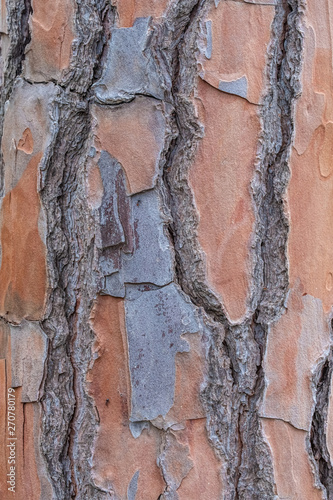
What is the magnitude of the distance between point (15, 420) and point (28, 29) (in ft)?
1.96

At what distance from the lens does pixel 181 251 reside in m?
0.61

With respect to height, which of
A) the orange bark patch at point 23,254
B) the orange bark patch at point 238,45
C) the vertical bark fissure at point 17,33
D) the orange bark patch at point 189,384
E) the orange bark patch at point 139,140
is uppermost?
the vertical bark fissure at point 17,33

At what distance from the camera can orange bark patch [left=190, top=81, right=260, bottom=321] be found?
605 mm

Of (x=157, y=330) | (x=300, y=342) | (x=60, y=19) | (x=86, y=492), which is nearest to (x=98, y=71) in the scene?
(x=60, y=19)

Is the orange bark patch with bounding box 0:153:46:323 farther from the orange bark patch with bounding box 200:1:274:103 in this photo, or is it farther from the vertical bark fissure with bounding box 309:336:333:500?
the vertical bark fissure with bounding box 309:336:333:500

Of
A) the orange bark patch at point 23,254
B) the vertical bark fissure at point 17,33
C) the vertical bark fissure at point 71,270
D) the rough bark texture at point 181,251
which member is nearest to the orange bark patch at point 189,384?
the rough bark texture at point 181,251

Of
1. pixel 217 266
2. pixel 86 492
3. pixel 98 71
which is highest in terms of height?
pixel 98 71

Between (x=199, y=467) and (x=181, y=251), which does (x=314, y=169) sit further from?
(x=199, y=467)

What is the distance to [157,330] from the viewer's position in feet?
1.96

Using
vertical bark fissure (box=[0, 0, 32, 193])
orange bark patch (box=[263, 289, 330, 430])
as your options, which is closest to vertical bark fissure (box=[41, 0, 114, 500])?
vertical bark fissure (box=[0, 0, 32, 193])

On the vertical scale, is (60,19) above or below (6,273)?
above

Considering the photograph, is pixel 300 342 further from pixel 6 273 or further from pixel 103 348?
pixel 6 273

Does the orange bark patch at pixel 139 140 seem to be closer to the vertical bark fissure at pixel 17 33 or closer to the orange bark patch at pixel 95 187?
the orange bark patch at pixel 95 187

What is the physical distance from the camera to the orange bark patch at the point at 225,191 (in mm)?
605
